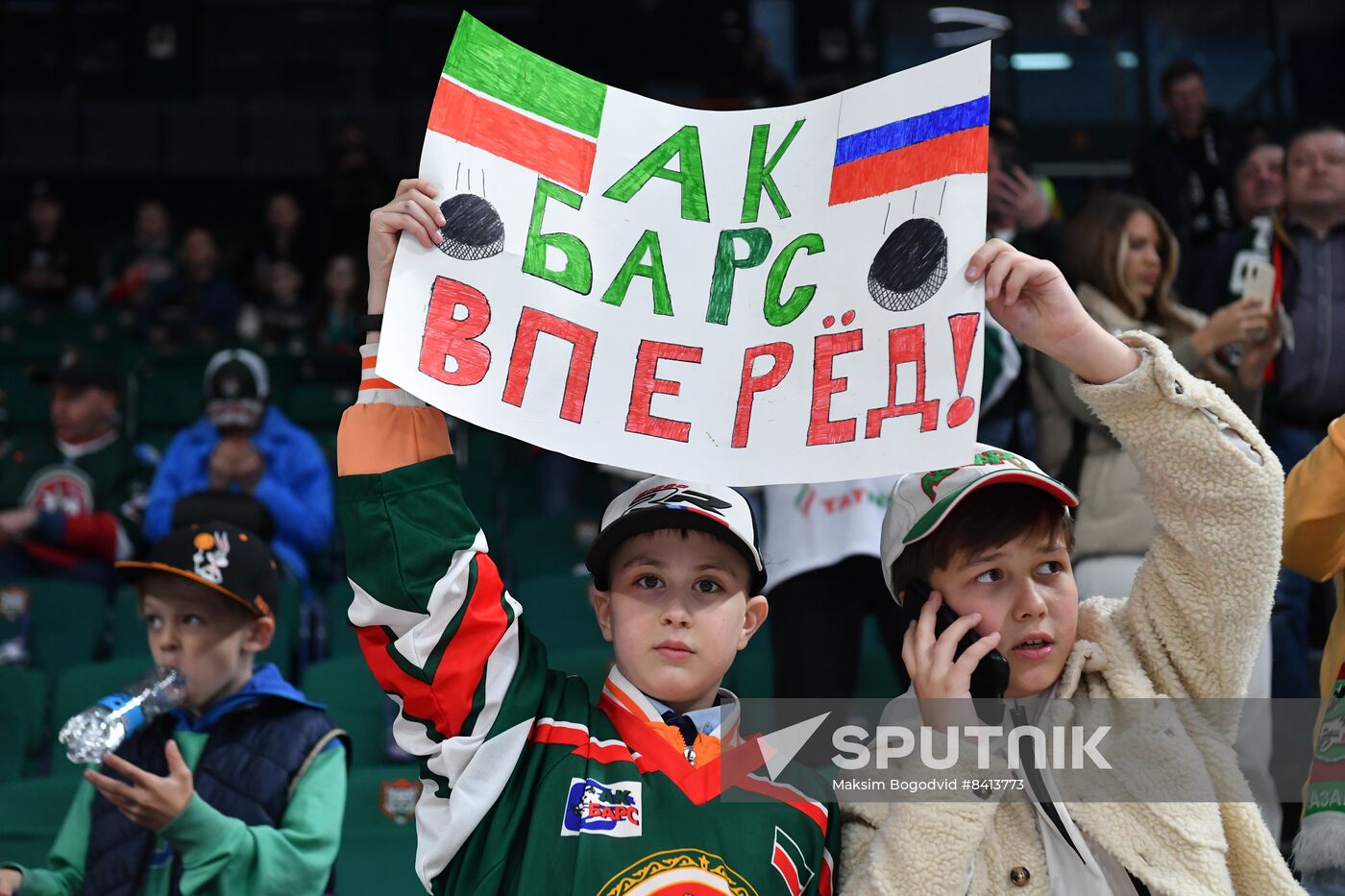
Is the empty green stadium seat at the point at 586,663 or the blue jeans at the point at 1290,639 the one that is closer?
the blue jeans at the point at 1290,639

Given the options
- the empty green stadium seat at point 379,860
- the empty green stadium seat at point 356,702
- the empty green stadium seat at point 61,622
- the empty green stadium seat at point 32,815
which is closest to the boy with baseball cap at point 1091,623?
the empty green stadium seat at point 379,860

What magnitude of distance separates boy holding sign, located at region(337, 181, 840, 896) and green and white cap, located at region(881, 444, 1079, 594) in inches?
8.7

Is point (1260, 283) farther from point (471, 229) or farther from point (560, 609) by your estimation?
point (471, 229)

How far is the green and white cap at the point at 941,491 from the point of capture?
6.57ft

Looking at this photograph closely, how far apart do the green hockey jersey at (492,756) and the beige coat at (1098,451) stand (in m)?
1.51

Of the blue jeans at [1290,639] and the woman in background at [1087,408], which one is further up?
the woman in background at [1087,408]

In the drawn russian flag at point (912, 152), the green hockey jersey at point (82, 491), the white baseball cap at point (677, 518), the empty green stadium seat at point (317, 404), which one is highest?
the empty green stadium seat at point (317, 404)

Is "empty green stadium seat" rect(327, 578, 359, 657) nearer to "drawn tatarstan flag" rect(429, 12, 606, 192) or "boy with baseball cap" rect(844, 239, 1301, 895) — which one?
"drawn tatarstan flag" rect(429, 12, 606, 192)

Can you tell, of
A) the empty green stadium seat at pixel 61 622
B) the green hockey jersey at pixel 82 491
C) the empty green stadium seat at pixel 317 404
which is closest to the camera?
the empty green stadium seat at pixel 61 622

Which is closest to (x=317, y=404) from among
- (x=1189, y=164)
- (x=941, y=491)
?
(x=1189, y=164)

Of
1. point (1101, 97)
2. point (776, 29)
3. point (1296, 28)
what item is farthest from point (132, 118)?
point (1296, 28)

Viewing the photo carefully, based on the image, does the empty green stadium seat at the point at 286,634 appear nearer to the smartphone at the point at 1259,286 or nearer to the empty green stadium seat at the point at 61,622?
the empty green stadium seat at the point at 61,622

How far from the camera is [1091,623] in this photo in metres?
2.05

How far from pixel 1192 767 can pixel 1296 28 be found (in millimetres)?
9968
